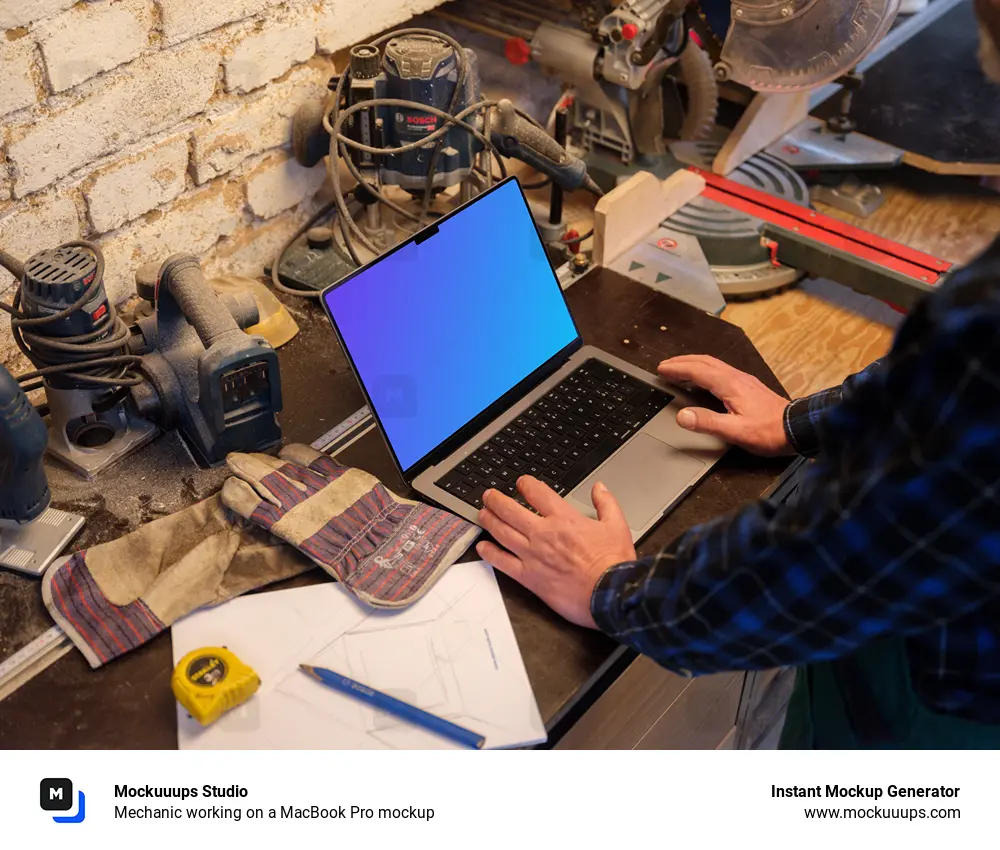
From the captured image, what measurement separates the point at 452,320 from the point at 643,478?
0.28 meters

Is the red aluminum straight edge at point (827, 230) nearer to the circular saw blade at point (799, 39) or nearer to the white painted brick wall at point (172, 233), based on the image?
the circular saw blade at point (799, 39)

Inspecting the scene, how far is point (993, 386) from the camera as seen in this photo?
2.13ft

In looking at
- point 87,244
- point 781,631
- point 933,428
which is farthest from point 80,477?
point 933,428

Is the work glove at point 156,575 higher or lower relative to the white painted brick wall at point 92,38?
lower

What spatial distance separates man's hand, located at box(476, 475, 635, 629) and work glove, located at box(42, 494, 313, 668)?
0.20 meters

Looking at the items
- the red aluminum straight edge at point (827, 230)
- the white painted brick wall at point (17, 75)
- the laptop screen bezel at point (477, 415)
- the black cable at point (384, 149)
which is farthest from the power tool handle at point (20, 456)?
the red aluminum straight edge at point (827, 230)

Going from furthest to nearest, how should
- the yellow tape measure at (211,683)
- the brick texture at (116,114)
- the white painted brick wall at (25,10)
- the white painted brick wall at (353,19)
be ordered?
the white painted brick wall at (353,19), the brick texture at (116,114), the white painted brick wall at (25,10), the yellow tape measure at (211,683)

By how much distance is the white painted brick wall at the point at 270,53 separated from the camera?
1.38 meters

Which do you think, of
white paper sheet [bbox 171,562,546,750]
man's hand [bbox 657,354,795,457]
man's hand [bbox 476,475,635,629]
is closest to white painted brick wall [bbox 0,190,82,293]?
white paper sheet [bbox 171,562,546,750]

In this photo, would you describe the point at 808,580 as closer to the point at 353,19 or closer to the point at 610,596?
the point at 610,596

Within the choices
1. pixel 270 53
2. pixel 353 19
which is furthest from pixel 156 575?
pixel 353 19

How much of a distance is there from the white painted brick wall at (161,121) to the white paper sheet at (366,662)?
56 centimetres

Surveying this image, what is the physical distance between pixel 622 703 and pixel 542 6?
120cm
